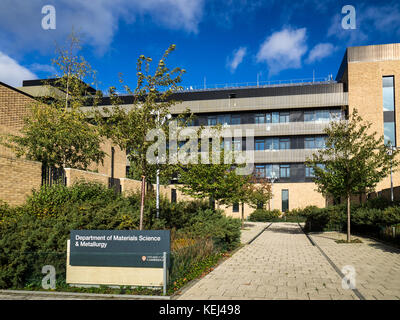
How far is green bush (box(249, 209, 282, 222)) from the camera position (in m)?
46.0

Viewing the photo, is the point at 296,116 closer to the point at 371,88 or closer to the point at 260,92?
the point at 260,92

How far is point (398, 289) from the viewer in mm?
7891

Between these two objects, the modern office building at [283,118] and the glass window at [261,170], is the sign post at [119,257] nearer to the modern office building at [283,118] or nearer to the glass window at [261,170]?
the modern office building at [283,118]

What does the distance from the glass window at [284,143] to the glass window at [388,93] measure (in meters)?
12.6

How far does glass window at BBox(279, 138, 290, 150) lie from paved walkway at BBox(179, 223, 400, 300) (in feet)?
116

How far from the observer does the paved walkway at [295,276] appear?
7395mm

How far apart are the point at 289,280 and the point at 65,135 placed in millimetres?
13535

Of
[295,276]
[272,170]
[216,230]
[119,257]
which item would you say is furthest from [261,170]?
[119,257]

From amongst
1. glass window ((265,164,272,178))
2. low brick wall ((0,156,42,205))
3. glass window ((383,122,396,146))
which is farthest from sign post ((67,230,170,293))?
glass window ((265,164,272,178))

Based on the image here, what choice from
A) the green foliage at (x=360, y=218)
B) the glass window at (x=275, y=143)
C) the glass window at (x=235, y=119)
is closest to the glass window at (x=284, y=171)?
the glass window at (x=275, y=143)

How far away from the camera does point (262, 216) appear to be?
151 ft
